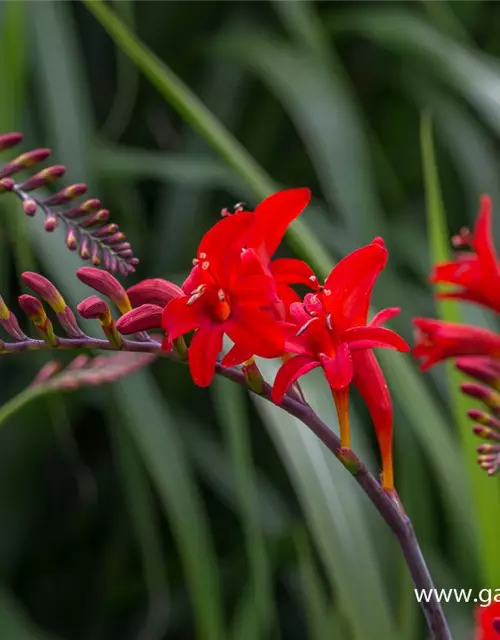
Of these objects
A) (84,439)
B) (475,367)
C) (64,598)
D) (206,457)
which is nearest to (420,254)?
(206,457)

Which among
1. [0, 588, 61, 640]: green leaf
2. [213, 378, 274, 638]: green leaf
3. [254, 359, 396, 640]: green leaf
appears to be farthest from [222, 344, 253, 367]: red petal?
[0, 588, 61, 640]: green leaf

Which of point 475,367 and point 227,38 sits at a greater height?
point 227,38

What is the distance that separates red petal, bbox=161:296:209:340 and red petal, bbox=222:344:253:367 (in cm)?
1

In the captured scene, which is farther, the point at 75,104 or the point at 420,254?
the point at 420,254

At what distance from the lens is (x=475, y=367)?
23 cm

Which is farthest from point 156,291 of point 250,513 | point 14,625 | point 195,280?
point 14,625

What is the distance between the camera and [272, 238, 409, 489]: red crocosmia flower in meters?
0.24

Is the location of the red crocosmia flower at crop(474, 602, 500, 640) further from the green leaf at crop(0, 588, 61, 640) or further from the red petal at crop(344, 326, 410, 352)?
the green leaf at crop(0, 588, 61, 640)

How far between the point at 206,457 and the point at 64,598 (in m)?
0.25

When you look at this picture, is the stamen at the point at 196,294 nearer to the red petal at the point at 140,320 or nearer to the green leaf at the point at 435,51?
the red petal at the point at 140,320

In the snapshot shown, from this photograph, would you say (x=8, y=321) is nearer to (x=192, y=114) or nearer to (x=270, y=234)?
(x=270, y=234)

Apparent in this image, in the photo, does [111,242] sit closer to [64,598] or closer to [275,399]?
[275,399]

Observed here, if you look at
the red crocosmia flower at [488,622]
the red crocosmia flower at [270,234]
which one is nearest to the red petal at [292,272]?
the red crocosmia flower at [270,234]

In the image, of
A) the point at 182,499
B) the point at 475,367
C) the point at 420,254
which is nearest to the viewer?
the point at 475,367
